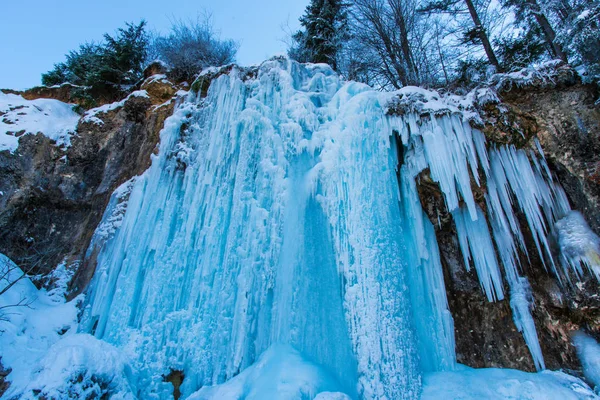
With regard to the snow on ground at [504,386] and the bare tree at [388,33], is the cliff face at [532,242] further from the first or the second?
the bare tree at [388,33]

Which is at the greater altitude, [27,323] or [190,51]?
[190,51]

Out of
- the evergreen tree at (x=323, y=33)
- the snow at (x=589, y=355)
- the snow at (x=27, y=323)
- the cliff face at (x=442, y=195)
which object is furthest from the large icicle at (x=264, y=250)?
the evergreen tree at (x=323, y=33)

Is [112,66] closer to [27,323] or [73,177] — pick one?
[73,177]

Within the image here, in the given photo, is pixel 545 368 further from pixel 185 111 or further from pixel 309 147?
pixel 185 111

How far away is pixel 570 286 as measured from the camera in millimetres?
4570

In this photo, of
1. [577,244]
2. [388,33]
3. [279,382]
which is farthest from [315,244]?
[388,33]

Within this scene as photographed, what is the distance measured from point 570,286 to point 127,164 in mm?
8326

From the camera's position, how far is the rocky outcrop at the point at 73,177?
21.0ft

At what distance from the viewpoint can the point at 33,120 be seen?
770cm

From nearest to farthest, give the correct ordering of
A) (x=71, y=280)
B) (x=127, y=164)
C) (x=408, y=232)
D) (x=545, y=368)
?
(x=545, y=368)
(x=408, y=232)
(x=71, y=280)
(x=127, y=164)

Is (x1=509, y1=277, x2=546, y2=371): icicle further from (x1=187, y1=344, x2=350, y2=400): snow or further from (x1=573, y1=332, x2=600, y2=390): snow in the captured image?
(x1=187, y1=344, x2=350, y2=400): snow

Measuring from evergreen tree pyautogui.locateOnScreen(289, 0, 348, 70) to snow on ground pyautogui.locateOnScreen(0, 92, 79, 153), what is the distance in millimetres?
7411

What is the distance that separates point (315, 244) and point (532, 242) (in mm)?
3457

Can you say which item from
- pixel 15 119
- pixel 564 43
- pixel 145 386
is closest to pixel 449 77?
pixel 564 43
